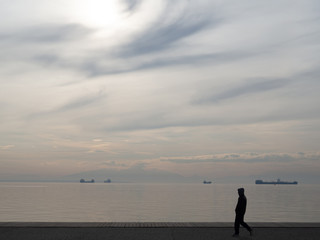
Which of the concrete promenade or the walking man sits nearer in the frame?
the concrete promenade

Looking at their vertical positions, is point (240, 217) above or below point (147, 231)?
above

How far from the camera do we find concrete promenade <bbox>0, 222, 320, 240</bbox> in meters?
17.3

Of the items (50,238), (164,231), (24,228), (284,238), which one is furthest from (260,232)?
(24,228)

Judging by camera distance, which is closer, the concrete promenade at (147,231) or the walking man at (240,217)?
the concrete promenade at (147,231)

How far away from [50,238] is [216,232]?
7.83 metres

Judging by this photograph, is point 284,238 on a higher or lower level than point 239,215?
lower

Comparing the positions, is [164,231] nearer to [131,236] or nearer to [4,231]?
[131,236]

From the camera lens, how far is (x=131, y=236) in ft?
57.2

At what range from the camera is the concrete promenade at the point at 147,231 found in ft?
56.7

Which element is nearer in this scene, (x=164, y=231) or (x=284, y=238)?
(x=284, y=238)

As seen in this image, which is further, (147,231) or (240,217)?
(147,231)

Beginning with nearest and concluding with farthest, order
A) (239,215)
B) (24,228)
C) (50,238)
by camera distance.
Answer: (50,238)
(239,215)
(24,228)

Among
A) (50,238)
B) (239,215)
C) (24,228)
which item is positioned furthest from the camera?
(24,228)

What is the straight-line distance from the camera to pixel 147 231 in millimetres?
18797
